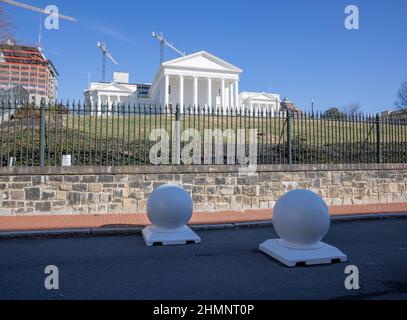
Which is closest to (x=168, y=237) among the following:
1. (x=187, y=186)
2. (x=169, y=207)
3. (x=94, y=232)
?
(x=169, y=207)

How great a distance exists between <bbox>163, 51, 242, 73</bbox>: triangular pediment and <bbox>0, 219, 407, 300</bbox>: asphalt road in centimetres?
4943

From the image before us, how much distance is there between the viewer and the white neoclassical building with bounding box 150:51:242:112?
175 feet

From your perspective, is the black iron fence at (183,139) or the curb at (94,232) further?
the black iron fence at (183,139)

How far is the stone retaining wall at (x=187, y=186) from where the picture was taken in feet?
28.7

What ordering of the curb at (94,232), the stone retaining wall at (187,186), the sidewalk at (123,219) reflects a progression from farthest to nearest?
the stone retaining wall at (187,186)
the sidewalk at (123,219)
the curb at (94,232)

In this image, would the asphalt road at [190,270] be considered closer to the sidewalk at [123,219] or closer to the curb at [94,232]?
the curb at [94,232]

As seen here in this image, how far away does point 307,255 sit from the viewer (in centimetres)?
504

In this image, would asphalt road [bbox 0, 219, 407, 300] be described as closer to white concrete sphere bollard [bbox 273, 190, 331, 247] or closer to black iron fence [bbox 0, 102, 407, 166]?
white concrete sphere bollard [bbox 273, 190, 331, 247]

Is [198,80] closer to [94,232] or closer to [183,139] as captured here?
[183,139]

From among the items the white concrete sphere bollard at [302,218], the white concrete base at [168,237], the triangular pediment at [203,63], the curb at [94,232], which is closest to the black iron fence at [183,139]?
the curb at [94,232]

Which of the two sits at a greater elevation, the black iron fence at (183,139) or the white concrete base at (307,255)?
the black iron fence at (183,139)

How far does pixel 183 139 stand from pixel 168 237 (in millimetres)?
5925

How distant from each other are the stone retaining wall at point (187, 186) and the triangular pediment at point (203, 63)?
45675mm

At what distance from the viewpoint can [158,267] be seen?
495 cm
